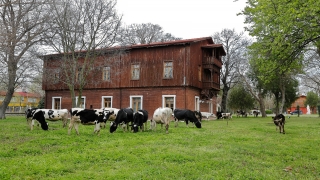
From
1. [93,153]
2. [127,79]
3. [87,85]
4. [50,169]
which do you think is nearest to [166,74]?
[127,79]

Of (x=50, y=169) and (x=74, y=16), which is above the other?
(x=74, y=16)

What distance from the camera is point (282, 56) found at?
11266 mm

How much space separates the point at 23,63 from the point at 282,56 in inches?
807

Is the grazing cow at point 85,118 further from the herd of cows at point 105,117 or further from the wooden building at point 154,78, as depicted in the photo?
the wooden building at point 154,78

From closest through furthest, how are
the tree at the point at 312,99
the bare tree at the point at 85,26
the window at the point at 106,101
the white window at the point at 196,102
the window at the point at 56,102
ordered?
the bare tree at the point at 85,26 < the white window at the point at 196,102 < the window at the point at 106,101 < the window at the point at 56,102 < the tree at the point at 312,99

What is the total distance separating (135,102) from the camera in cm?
2953

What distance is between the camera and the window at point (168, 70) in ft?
92.0

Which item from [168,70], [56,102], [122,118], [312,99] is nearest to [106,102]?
[56,102]

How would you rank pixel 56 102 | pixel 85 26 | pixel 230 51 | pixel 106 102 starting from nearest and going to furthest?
pixel 85 26 < pixel 106 102 < pixel 56 102 < pixel 230 51

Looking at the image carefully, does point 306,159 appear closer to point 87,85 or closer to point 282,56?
point 282,56

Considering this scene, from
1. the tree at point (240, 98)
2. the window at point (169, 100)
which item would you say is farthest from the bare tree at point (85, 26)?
the tree at point (240, 98)

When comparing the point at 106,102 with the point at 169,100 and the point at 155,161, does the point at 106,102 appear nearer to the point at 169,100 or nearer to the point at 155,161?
the point at 169,100

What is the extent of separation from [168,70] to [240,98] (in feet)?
75.0

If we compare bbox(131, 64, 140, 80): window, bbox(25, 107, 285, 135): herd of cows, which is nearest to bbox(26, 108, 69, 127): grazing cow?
bbox(25, 107, 285, 135): herd of cows
